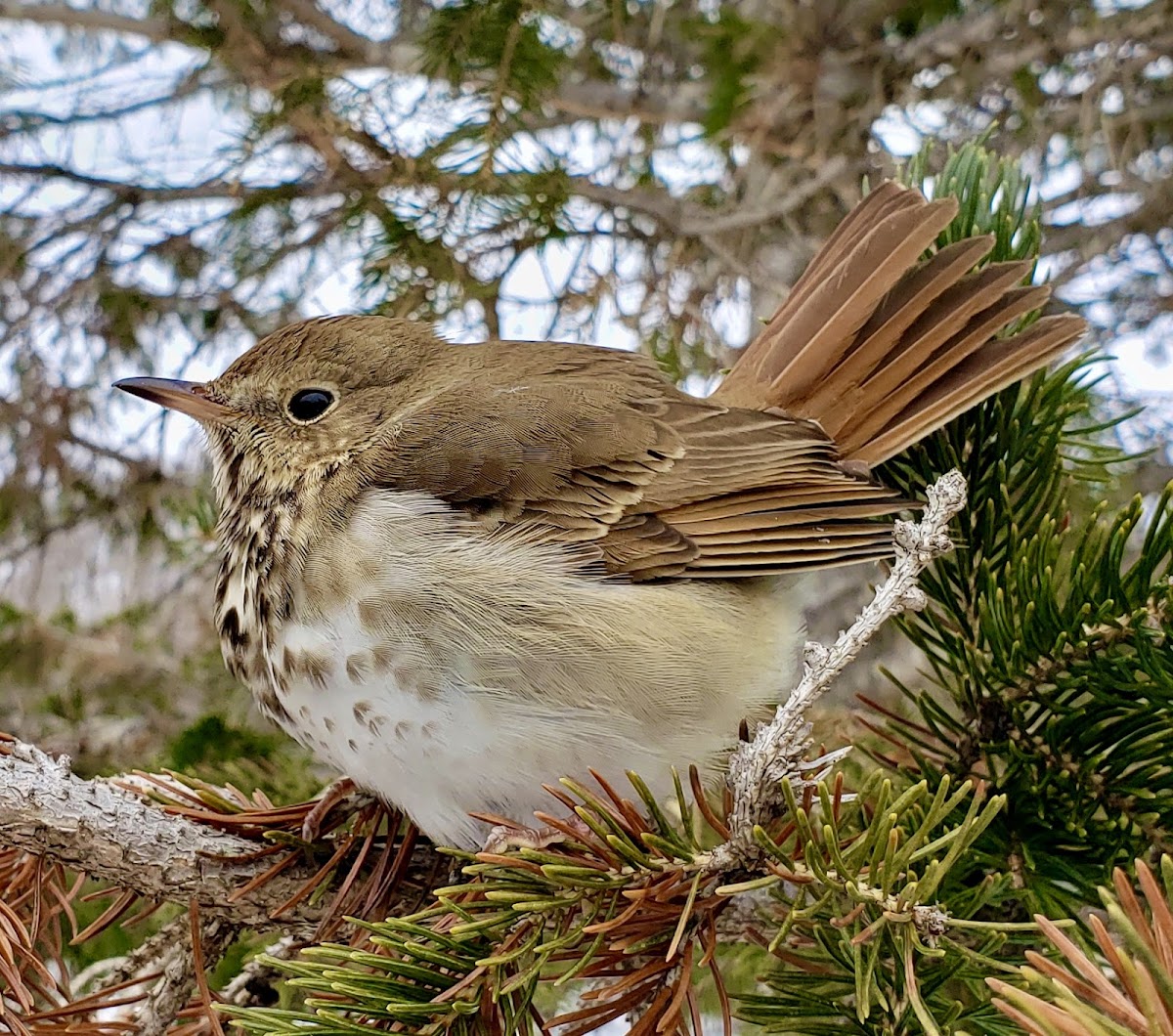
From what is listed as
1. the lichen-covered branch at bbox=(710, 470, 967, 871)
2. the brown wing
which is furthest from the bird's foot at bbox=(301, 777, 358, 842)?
the lichen-covered branch at bbox=(710, 470, 967, 871)

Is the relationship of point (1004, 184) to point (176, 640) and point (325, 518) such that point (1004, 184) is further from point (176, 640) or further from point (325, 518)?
point (176, 640)

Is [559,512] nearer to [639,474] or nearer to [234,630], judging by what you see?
[639,474]

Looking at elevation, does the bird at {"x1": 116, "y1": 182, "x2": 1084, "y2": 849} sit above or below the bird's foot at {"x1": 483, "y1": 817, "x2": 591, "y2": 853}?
above

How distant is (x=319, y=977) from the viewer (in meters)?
1.13

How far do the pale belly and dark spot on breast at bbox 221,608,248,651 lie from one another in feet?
0.33

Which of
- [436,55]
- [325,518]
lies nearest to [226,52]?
[436,55]

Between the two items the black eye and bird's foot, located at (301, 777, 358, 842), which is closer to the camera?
bird's foot, located at (301, 777, 358, 842)

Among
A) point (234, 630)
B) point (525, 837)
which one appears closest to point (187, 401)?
point (234, 630)

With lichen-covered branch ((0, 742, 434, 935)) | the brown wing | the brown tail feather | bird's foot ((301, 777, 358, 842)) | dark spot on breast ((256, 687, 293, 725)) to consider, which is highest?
the brown tail feather

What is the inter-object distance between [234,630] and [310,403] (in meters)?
0.44

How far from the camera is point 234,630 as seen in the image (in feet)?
6.00

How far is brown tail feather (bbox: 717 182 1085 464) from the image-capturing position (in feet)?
5.72

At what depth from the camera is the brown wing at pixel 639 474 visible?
1.79m

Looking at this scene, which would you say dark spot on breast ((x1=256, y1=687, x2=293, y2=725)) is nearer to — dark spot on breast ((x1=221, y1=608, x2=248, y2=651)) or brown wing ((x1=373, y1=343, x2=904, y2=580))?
dark spot on breast ((x1=221, y1=608, x2=248, y2=651))
